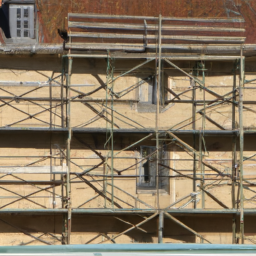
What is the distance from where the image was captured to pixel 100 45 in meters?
12.1

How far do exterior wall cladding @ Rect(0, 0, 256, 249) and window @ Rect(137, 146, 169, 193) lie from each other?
37 millimetres

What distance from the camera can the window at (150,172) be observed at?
12.6 metres

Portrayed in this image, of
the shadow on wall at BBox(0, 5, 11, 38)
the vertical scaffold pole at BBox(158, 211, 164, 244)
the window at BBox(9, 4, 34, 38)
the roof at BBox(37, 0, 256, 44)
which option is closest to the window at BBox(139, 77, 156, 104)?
the roof at BBox(37, 0, 256, 44)

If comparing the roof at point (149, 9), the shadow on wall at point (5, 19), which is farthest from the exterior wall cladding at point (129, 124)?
the shadow on wall at point (5, 19)

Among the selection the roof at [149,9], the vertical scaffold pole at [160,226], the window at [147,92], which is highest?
the roof at [149,9]

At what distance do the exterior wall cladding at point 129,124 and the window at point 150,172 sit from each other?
0.04 meters

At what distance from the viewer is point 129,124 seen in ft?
40.4

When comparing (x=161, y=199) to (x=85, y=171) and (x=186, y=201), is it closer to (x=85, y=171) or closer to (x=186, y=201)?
(x=186, y=201)

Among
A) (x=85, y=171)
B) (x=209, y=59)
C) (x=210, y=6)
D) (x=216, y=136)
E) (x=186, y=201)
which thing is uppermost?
(x=210, y=6)

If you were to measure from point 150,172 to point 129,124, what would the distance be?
1.45 meters

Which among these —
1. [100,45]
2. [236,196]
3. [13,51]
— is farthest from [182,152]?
[13,51]

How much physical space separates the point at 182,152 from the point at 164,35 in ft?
10.0

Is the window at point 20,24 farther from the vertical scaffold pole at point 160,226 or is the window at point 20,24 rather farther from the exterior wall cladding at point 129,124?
the vertical scaffold pole at point 160,226

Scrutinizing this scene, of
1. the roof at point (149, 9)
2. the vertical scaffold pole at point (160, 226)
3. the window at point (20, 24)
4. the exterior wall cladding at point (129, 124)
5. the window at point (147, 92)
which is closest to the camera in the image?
the vertical scaffold pole at point (160, 226)
